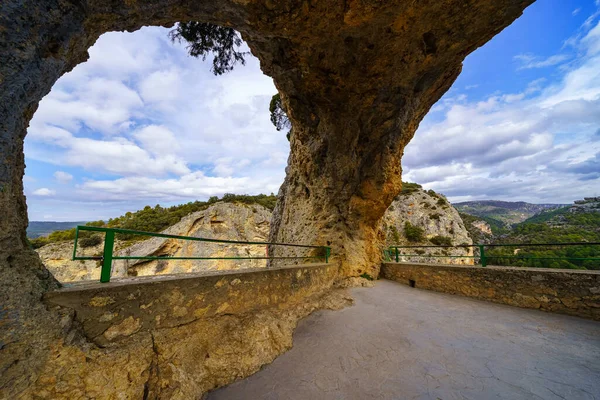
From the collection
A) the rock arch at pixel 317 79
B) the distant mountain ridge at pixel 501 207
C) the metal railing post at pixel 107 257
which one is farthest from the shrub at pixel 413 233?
the distant mountain ridge at pixel 501 207

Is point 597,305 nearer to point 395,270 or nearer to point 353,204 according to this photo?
point 395,270

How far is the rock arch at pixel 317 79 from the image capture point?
2146mm

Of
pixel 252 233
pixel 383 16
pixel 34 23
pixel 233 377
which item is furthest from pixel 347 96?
pixel 252 233

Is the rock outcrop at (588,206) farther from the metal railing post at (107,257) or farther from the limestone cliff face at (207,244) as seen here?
the metal railing post at (107,257)

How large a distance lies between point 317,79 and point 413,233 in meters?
28.8

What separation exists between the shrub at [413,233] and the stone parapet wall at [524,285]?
25.2 meters

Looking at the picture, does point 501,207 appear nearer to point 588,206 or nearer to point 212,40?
point 588,206

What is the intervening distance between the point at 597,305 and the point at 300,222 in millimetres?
7516

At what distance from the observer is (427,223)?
31391 mm

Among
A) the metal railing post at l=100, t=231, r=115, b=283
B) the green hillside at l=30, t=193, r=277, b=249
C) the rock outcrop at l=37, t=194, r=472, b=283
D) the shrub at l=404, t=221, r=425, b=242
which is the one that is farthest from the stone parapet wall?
the green hillside at l=30, t=193, r=277, b=249

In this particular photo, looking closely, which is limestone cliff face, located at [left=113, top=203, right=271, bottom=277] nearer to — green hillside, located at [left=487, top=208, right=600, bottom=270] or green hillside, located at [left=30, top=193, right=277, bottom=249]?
green hillside, located at [left=30, top=193, right=277, bottom=249]

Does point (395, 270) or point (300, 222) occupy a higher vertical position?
point (300, 222)

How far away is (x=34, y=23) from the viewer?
93.1 inches

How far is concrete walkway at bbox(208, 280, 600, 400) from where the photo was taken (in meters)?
2.64
